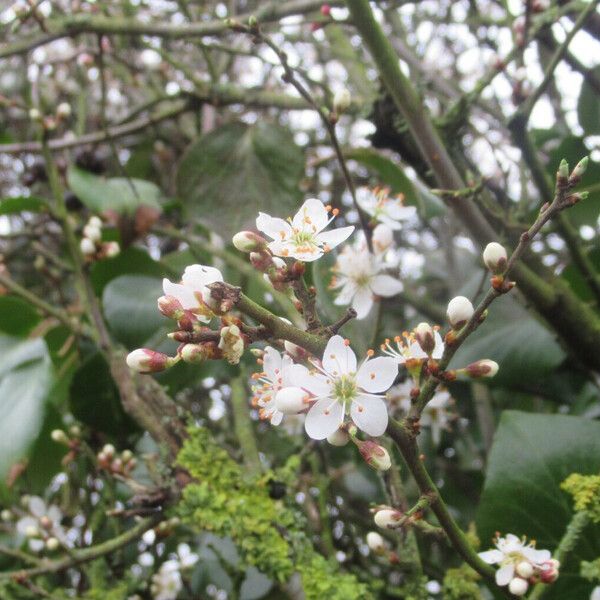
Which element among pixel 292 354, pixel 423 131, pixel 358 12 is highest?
pixel 358 12

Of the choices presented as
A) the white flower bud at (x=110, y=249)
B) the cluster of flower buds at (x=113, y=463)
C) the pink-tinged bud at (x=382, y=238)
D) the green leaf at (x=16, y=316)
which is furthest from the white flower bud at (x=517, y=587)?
the green leaf at (x=16, y=316)

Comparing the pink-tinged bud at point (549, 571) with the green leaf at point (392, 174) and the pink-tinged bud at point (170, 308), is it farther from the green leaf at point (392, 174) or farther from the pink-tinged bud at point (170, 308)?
the green leaf at point (392, 174)

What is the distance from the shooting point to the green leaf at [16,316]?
1.33m

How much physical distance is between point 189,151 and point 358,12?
0.61 metres

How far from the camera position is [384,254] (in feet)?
3.36

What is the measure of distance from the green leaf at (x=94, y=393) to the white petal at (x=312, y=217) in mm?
643

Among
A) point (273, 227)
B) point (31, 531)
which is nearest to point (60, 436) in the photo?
point (31, 531)

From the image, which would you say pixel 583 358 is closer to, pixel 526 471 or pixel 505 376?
pixel 505 376

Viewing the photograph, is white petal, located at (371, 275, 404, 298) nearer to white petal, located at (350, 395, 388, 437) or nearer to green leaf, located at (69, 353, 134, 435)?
white petal, located at (350, 395, 388, 437)

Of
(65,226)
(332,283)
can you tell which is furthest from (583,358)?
(65,226)

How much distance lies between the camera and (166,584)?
1.46m

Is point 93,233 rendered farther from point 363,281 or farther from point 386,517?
point 386,517

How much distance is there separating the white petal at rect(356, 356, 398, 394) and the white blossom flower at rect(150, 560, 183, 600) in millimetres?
890

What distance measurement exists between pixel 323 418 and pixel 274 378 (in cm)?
9
